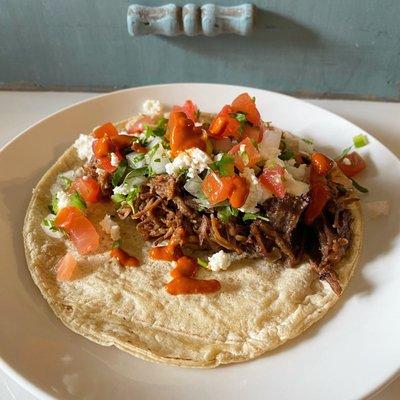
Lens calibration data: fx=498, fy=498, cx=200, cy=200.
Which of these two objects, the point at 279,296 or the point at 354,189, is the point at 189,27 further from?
the point at 279,296

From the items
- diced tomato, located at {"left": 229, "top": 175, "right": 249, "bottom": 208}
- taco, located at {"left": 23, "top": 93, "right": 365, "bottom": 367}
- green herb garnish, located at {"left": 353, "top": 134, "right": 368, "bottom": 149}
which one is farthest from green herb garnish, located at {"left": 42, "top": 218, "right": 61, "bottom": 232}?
green herb garnish, located at {"left": 353, "top": 134, "right": 368, "bottom": 149}

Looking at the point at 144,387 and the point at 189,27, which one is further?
the point at 189,27

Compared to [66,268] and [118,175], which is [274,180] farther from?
[66,268]

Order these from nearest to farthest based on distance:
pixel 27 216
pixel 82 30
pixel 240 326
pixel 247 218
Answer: pixel 240 326, pixel 247 218, pixel 27 216, pixel 82 30

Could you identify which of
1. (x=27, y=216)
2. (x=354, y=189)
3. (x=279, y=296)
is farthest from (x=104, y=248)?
(x=354, y=189)

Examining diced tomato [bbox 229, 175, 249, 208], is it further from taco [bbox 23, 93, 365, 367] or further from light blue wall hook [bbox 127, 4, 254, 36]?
light blue wall hook [bbox 127, 4, 254, 36]
